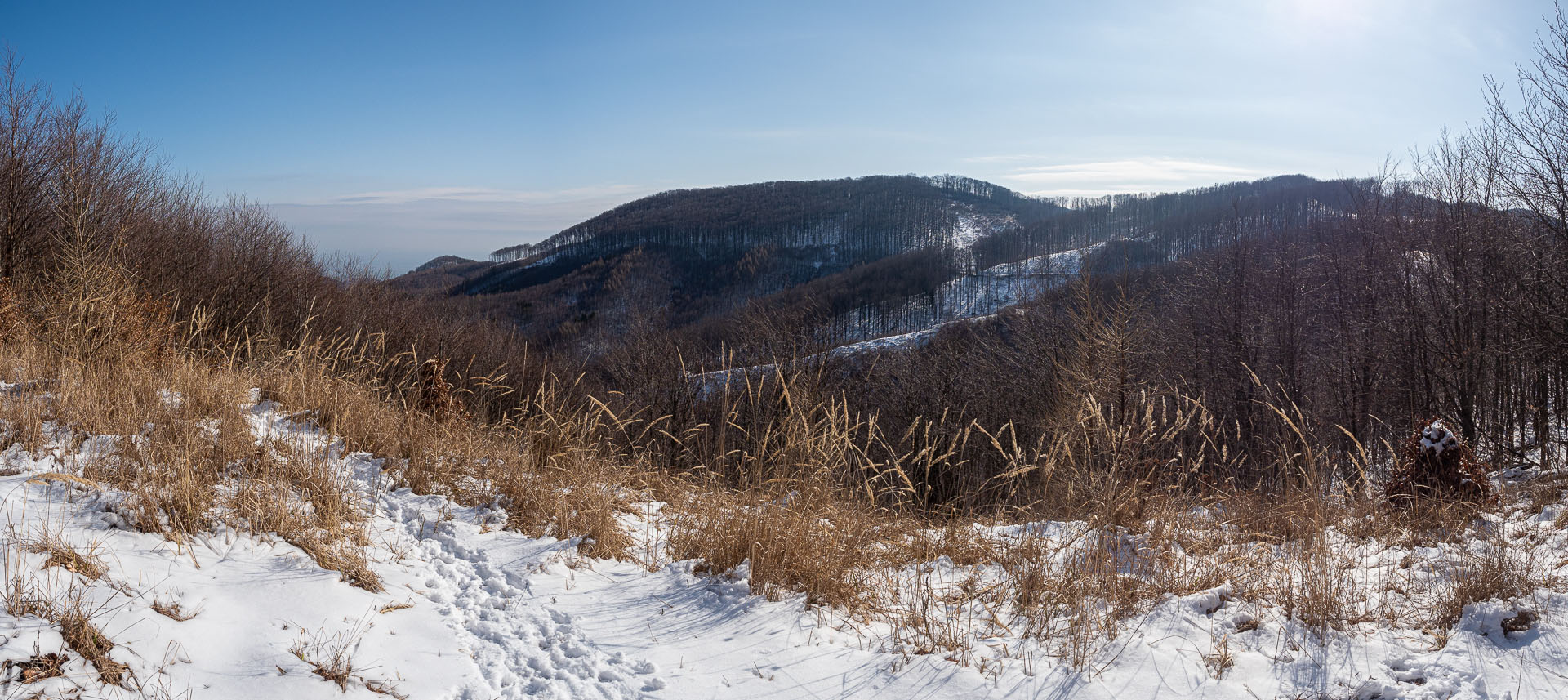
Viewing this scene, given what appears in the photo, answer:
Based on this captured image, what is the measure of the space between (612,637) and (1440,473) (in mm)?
5572

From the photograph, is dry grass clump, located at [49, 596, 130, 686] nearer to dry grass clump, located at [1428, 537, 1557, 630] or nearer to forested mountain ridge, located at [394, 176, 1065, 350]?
dry grass clump, located at [1428, 537, 1557, 630]

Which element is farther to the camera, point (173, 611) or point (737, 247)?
point (737, 247)

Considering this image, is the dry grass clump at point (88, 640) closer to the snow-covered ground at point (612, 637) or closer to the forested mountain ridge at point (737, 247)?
the snow-covered ground at point (612, 637)

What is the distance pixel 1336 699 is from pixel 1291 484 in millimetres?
2130

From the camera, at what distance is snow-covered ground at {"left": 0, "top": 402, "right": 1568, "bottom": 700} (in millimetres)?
2201

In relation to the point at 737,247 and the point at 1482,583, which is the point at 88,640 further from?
the point at 737,247

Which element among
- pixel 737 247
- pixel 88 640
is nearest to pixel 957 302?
pixel 737 247

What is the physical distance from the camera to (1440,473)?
467 centimetres

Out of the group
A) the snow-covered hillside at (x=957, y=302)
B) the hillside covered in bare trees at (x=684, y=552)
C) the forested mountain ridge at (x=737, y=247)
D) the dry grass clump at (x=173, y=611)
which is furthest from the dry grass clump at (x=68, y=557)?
the forested mountain ridge at (x=737, y=247)

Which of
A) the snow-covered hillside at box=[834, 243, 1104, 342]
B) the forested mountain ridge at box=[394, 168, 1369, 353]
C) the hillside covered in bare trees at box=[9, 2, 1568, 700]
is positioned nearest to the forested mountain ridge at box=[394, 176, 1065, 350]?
the forested mountain ridge at box=[394, 168, 1369, 353]

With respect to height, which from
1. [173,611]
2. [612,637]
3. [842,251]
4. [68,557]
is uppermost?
[842,251]

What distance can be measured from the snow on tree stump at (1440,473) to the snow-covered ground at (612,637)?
5.58 feet

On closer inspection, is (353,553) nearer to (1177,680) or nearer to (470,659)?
(470,659)

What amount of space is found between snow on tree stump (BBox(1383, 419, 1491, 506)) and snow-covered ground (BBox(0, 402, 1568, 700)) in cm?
170
